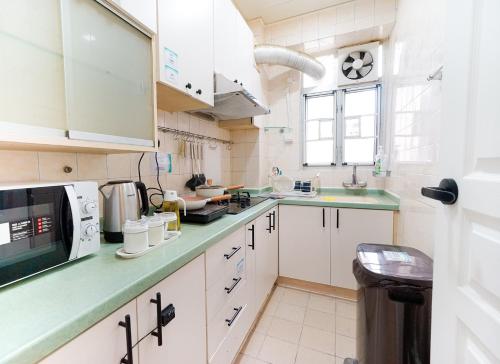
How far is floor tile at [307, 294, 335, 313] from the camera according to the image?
181 cm

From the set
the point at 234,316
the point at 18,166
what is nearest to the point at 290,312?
the point at 234,316

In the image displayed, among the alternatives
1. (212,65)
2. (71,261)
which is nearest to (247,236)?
(71,261)

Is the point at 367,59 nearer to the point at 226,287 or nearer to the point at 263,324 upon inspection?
the point at 226,287

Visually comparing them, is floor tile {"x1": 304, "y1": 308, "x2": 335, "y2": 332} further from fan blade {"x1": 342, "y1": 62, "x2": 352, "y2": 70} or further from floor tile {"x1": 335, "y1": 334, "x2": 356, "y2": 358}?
fan blade {"x1": 342, "y1": 62, "x2": 352, "y2": 70}

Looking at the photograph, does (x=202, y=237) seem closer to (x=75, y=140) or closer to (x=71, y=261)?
(x=71, y=261)

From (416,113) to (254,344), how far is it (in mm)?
1780

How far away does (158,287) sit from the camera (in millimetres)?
680

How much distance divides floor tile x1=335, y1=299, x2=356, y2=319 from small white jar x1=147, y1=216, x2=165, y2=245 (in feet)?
5.22

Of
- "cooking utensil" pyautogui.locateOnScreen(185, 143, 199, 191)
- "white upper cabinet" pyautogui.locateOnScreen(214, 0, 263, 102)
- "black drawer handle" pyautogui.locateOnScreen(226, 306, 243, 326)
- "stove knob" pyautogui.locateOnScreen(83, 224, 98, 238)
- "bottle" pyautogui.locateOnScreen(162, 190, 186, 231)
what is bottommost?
"black drawer handle" pyautogui.locateOnScreen(226, 306, 243, 326)

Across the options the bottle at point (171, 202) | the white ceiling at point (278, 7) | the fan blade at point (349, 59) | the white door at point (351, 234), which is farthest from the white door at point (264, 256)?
the white ceiling at point (278, 7)

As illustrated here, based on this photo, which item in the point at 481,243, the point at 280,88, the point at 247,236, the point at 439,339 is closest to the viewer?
the point at 481,243

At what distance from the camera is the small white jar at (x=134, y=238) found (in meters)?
0.77

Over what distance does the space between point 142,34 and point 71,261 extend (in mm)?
941

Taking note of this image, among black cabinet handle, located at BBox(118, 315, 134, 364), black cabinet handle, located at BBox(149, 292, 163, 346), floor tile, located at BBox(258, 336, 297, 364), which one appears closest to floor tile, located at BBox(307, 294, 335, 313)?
floor tile, located at BBox(258, 336, 297, 364)
